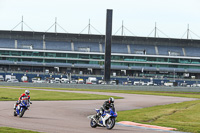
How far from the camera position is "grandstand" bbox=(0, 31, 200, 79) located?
13825cm

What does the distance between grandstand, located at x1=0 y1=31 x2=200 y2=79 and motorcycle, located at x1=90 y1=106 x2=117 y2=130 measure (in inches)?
4520

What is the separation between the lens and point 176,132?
2042 centimetres

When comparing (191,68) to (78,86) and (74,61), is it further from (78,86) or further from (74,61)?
(78,86)

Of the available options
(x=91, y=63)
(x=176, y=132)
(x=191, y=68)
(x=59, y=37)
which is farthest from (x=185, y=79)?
(x=176, y=132)

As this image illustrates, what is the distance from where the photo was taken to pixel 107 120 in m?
21.2

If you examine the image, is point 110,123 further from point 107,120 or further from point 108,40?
point 108,40

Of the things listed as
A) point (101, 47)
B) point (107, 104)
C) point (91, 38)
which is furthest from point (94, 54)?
point (107, 104)

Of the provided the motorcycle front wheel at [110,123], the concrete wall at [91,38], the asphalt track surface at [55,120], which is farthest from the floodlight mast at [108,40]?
the motorcycle front wheel at [110,123]

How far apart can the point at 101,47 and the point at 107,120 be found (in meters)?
124

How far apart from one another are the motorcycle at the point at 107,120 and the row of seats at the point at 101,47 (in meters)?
121

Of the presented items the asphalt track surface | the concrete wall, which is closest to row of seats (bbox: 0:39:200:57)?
the concrete wall

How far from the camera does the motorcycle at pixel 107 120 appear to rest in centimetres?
2083

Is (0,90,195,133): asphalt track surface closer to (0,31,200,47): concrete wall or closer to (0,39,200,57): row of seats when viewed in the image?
(0,39,200,57): row of seats

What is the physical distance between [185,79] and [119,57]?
2510cm
